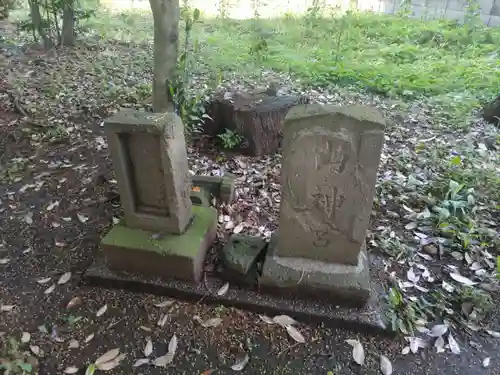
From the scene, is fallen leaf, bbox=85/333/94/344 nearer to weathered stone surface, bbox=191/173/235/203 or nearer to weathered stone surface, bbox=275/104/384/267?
weathered stone surface, bbox=275/104/384/267

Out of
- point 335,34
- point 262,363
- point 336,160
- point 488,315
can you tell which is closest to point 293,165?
point 336,160

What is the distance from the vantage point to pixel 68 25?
6.99m

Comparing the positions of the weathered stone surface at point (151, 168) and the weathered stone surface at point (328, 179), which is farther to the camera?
Result: the weathered stone surface at point (151, 168)

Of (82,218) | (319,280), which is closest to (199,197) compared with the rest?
(82,218)

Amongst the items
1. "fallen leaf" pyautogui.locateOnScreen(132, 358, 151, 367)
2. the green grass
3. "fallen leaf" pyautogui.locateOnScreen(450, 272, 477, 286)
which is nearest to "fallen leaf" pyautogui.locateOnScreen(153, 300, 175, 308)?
"fallen leaf" pyautogui.locateOnScreen(132, 358, 151, 367)

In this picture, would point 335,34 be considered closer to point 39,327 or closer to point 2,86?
point 2,86

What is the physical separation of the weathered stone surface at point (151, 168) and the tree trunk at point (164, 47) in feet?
4.70

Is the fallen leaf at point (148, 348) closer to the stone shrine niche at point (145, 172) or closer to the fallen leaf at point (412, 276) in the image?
the stone shrine niche at point (145, 172)

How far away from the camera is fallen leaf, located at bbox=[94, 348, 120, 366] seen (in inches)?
87.6

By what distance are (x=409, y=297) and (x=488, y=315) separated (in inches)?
19.6

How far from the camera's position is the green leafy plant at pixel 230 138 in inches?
168

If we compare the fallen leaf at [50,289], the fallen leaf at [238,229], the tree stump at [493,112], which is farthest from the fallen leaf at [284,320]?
the tree stump at [493,112]

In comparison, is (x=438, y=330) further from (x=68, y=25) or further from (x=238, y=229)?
(x=68, y=25)

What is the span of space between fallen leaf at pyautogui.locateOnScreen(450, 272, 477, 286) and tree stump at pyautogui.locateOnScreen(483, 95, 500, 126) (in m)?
3.14
